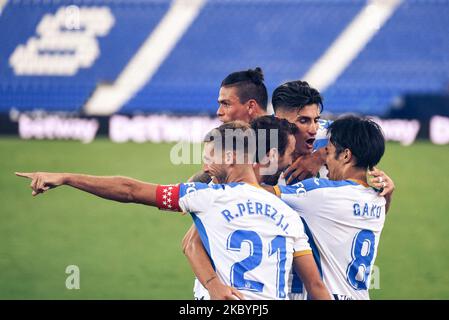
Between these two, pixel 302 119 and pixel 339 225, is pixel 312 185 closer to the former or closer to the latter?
pixel 339 225

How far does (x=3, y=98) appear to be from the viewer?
766 inches

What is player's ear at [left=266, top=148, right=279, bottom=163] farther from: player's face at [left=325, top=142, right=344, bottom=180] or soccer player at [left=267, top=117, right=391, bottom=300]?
player's face at [left=325, top=142, right=344, bottom=180]

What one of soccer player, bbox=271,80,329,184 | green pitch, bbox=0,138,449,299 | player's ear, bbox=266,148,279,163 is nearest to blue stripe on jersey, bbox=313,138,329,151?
soccer player, bbox=271,80,329,184

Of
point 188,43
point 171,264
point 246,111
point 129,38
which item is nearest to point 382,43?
point 188,43

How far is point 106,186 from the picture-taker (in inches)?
167

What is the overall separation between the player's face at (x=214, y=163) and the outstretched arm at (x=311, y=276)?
1.81 ft

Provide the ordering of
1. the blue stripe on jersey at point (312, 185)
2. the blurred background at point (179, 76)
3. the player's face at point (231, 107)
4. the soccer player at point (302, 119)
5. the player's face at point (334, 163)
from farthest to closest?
1. the blurred background at point (179, 76)
2. the player's face at point (231, 107)
3. the soccer player at point (302, 119)
4. the player's face at point (334, 163)
5. the blue stripe on jersey at point (312, 185)

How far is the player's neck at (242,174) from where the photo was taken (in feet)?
14.2

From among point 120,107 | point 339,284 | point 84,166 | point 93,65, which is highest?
point 93,65

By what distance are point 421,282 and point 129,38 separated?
43.9 ft

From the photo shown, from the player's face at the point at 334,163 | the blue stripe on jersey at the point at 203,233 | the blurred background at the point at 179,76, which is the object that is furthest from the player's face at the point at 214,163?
the blurred background at the point at 179,76

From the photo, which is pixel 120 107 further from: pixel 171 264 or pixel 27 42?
pixel 171 264

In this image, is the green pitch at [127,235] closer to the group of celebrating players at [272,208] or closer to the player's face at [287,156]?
the group of celebrating players at [272,208]

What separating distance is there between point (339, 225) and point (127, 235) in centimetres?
610
